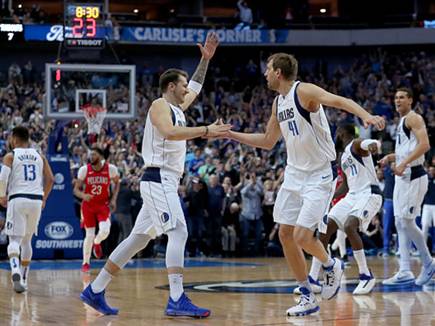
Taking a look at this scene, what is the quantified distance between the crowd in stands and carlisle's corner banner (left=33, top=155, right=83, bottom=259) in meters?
1.04

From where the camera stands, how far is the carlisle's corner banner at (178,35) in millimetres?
30469

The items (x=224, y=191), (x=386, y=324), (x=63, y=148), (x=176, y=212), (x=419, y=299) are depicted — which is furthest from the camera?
(x=224, y=191)

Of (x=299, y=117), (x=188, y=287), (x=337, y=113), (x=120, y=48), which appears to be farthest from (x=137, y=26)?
(x=299, y=117)

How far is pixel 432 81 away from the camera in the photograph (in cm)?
3309

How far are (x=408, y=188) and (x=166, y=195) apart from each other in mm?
4502

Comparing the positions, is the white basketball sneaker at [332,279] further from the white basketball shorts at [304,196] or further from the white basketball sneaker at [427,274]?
the white basketball sneaker at [427,274]

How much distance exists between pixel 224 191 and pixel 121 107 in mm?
3073

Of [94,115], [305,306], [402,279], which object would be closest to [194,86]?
[305,306]

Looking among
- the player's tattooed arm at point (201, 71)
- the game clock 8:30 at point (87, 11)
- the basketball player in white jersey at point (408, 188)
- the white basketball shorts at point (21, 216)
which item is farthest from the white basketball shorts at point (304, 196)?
the game clock 8:30 at point (87, 11)

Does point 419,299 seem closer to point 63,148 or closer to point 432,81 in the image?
point 63,148

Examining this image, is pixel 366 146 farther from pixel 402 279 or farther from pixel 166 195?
pixel 166 195

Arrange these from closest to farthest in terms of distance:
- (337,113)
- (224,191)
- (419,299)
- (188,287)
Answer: (419,299) → (188,287) → (224,191) → (337,113)

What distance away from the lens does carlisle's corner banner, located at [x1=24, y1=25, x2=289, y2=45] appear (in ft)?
100.0

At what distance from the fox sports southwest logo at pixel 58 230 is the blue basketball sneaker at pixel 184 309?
964 cm
